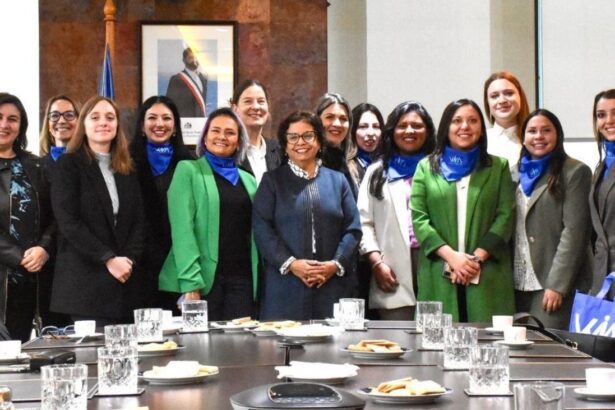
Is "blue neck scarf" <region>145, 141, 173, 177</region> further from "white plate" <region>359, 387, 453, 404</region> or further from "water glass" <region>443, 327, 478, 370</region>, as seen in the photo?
→ "white plate" <region>359, 387, 453, 404</region>

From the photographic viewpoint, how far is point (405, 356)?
2.80 metres

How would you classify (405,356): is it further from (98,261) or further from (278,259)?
(98,261)

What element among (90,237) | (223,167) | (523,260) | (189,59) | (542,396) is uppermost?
(189,59)

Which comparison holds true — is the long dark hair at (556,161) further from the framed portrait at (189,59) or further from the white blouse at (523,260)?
the framed portrait at (189,59)

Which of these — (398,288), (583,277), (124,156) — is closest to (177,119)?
(124,156)

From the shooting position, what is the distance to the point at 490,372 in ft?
7.25

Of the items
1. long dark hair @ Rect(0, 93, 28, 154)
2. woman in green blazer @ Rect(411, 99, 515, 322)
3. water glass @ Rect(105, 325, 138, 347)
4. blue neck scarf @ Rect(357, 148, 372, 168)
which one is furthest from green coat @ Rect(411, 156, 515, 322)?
water glass @ Rect(105, 325, 138, 347)

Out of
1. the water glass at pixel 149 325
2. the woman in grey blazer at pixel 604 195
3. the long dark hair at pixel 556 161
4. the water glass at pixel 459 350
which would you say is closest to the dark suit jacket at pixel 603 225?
the woman in grey blazer at pixel 604 195

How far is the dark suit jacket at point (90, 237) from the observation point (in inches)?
175

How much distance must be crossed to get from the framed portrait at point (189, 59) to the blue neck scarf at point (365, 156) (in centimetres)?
239

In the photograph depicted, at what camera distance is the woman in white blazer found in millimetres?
4824

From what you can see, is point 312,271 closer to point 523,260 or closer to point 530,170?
point 523,260

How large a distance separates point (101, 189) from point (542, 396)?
318 cm

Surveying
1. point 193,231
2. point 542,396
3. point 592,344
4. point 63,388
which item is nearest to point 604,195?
point 592,344
